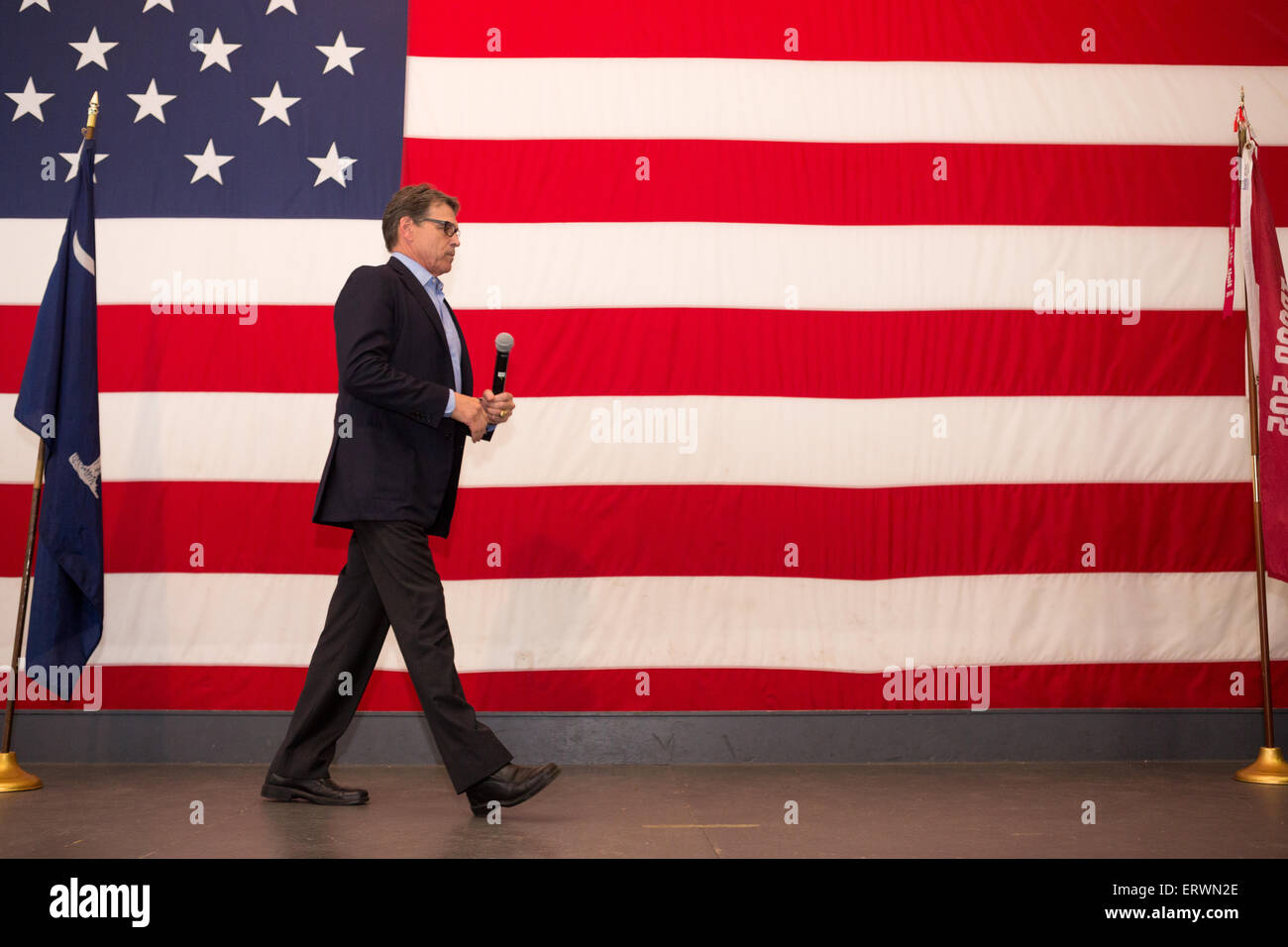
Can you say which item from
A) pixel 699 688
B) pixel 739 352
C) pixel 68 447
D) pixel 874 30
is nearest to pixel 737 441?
pixel 739 352

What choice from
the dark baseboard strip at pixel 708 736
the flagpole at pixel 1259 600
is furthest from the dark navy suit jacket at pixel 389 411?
the flagpole at pixel 1259 600

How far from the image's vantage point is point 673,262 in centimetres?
386

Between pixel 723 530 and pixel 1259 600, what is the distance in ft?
5.43

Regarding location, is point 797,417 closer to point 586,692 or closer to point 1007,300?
point 1007,300

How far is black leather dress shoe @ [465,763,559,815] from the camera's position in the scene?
2.88m

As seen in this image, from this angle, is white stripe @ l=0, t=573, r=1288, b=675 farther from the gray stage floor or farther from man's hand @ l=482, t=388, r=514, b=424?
man's hand @ l=482, t=388, r=514, b=424

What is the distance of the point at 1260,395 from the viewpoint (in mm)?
3537

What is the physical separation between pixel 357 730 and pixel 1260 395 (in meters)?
3.02

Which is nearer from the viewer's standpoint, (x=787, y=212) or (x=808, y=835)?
(x=808, y=835)

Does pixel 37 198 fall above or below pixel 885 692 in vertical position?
above

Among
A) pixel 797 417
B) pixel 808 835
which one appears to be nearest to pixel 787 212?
pixel 797 417

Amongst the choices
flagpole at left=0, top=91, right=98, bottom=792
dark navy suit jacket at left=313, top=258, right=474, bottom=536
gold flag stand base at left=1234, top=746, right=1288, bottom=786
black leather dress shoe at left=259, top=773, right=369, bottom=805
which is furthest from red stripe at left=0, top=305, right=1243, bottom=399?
black leather dress shoe at left=259, top=773, right=369, bottom=805

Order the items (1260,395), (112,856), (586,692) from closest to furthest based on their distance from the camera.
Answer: (112,856), (1260,395), (586,692)

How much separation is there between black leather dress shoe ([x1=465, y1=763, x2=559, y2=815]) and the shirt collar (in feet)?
4.18
